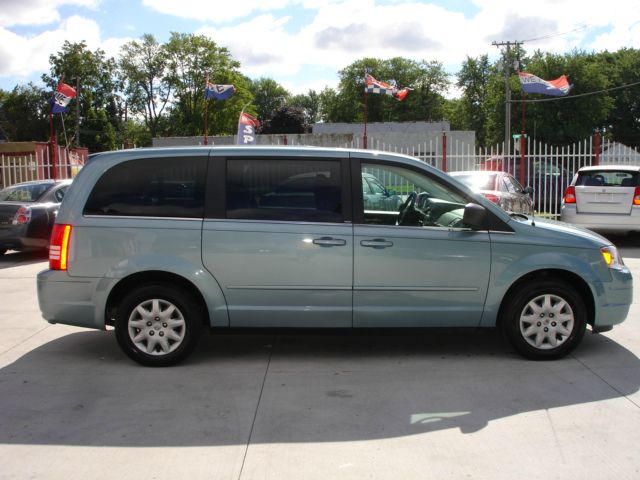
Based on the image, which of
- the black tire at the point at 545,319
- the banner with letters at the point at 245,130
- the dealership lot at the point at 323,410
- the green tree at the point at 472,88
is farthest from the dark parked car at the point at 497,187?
the green tree at the point at 472,88

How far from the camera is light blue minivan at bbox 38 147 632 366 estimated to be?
5109 mm

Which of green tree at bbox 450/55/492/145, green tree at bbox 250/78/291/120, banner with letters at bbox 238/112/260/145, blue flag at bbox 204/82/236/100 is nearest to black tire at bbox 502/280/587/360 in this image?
banner with letters at bbox 238/112/260/145

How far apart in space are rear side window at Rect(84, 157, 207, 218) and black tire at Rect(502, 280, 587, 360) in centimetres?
273

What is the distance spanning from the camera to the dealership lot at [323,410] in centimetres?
355

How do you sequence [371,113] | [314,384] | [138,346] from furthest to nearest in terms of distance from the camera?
[371,113], [138,346], [314,384]

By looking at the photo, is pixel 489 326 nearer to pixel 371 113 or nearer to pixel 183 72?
pixel 183 72

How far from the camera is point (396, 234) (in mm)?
5156

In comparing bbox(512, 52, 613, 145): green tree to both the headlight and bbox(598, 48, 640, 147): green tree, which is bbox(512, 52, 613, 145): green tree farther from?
the headlight

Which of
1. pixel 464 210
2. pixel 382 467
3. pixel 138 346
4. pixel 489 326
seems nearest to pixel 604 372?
pixel 489 326

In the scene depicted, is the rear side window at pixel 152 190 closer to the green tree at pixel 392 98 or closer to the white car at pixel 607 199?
the white car at pixel 607 199

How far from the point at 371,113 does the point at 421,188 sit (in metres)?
83.4

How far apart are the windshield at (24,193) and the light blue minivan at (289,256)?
7294 millimetres

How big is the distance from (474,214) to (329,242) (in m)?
1.17

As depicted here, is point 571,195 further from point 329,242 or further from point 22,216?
point 22,216
